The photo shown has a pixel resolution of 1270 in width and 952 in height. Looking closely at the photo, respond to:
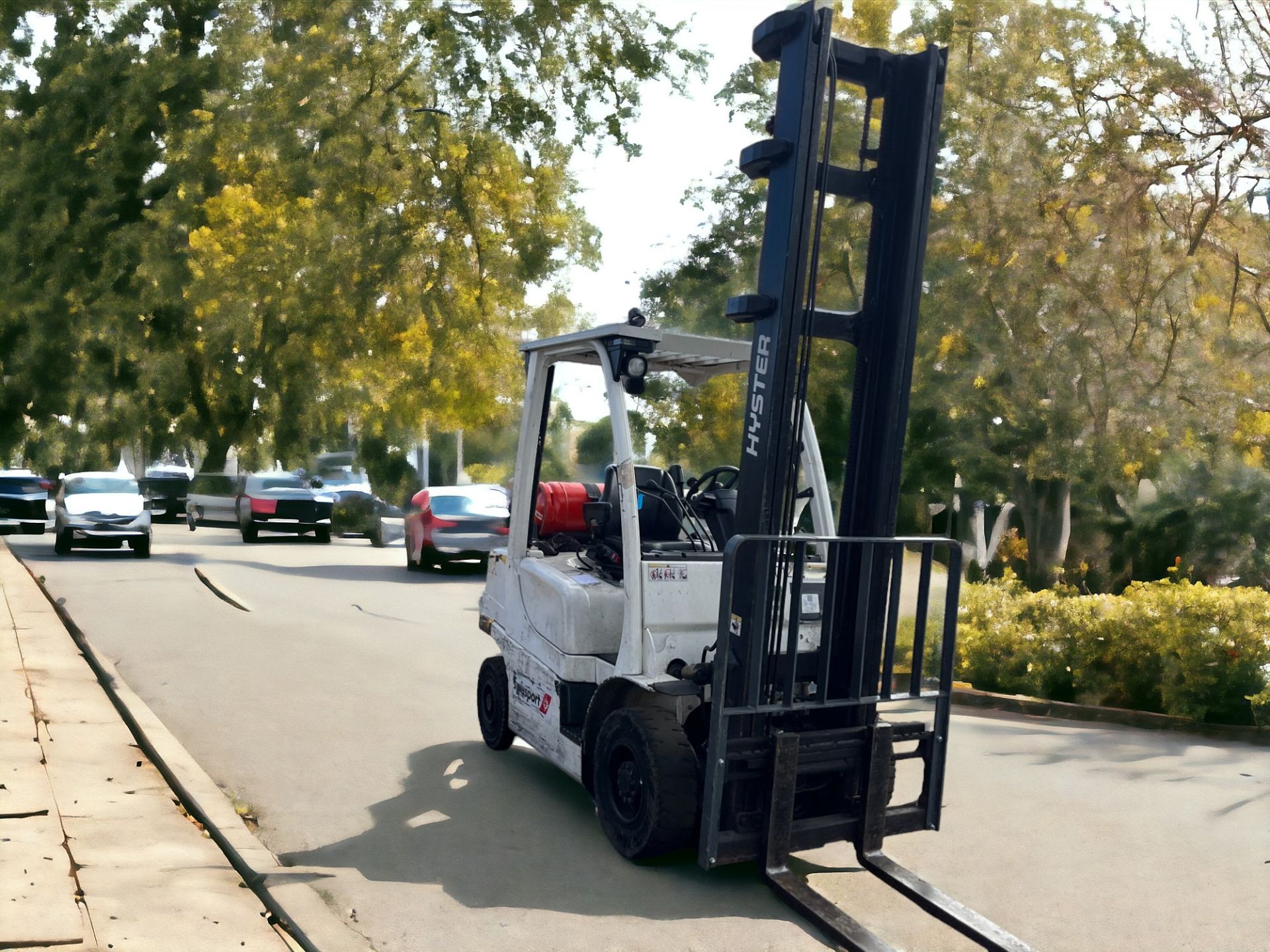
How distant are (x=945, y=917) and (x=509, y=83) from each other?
2119 cm

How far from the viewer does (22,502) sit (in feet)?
99.4

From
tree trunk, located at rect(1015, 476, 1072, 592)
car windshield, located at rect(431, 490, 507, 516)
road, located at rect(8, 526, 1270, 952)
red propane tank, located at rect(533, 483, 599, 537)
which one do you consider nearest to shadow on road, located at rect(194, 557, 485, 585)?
car windshield, located at rect(431, 490, 507, 516)

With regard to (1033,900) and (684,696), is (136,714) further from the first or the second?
(1033,900)

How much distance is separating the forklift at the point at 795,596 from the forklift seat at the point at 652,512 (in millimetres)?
342

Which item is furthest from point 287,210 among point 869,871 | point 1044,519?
point 869,871

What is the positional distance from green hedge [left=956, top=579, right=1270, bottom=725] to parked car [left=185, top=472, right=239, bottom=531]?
26964mm

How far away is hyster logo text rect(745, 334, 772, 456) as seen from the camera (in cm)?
583

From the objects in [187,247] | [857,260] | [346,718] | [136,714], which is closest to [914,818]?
[346,718]

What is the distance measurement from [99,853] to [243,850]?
642 mm

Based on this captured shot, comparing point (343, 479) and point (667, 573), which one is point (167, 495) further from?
point (667, 573)

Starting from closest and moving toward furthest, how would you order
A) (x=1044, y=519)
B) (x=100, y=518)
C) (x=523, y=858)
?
1. (x=523, y=858)
2. (x=100, y=518)
3. (x=1044, y=519)

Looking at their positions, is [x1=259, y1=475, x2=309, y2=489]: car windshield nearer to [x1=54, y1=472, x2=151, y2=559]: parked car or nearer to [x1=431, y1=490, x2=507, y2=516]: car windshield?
[x1=54, y1=472, x2=151, y2=559]: parked car

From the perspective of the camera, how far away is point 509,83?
24.0m

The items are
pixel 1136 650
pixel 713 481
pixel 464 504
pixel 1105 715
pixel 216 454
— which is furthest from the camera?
pixel 216 454
